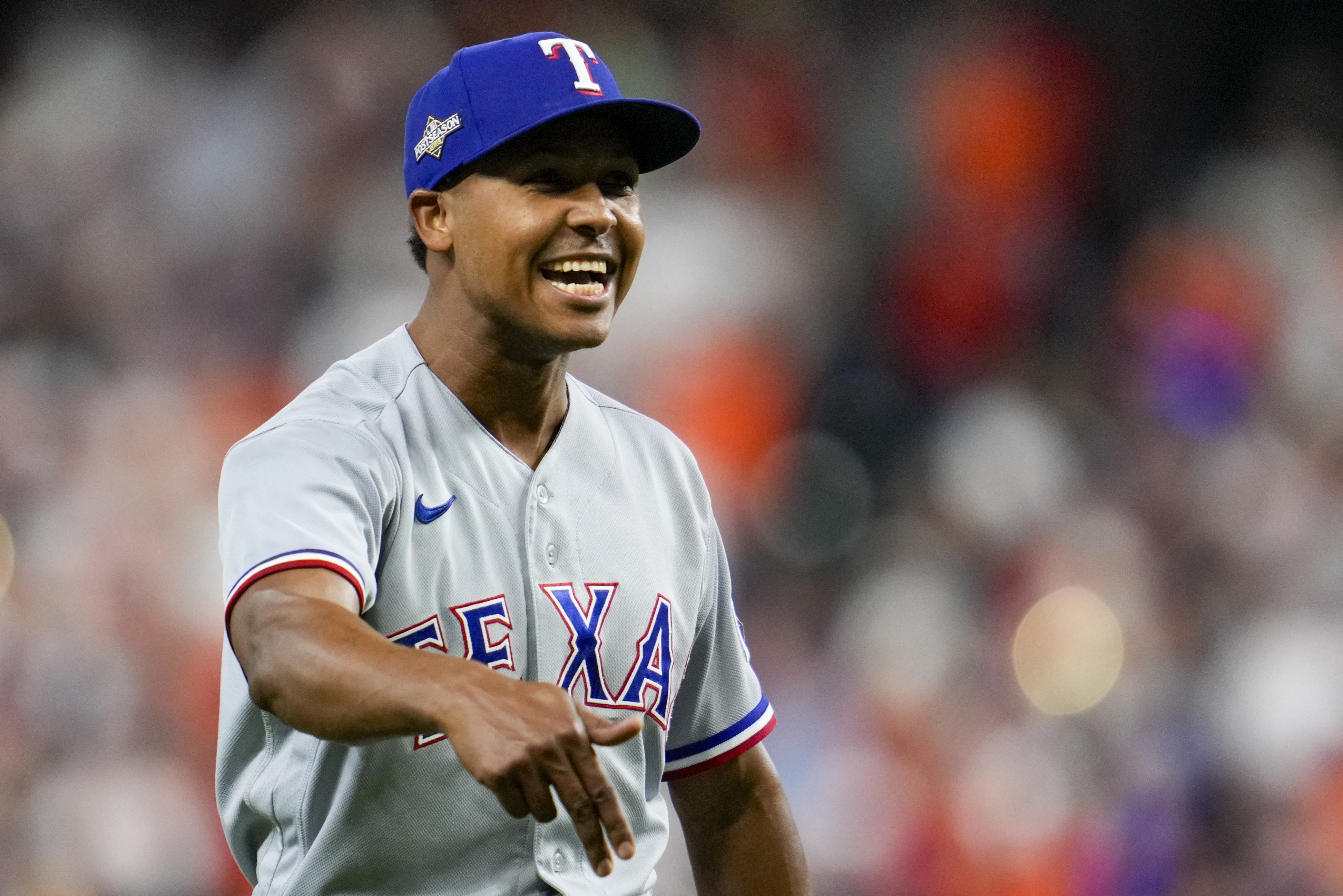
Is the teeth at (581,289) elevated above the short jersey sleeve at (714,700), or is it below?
above

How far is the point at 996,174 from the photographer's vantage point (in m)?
5.66

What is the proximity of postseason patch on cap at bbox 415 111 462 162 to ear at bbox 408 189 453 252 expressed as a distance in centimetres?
5

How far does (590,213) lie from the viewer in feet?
5.86

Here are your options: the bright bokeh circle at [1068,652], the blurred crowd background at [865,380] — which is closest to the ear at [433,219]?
the blurred crowd background at [865,380]

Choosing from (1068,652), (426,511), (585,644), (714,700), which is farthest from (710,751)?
(1068,652)

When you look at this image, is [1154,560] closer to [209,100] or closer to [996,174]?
[996,174]

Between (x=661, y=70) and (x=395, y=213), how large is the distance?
1274 millimetres

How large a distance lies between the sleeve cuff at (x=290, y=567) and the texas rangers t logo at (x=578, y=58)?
717 millimetres

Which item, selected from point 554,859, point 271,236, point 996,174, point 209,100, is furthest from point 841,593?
point 554,859

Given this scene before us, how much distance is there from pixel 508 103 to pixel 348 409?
1.49 feet

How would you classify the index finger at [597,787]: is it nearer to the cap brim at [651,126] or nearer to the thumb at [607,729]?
the thumb at [607,729]

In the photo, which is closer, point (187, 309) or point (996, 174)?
point (187, 309)

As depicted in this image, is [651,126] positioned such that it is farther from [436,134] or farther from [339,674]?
[339,674]

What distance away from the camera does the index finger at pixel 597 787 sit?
1.13 m
